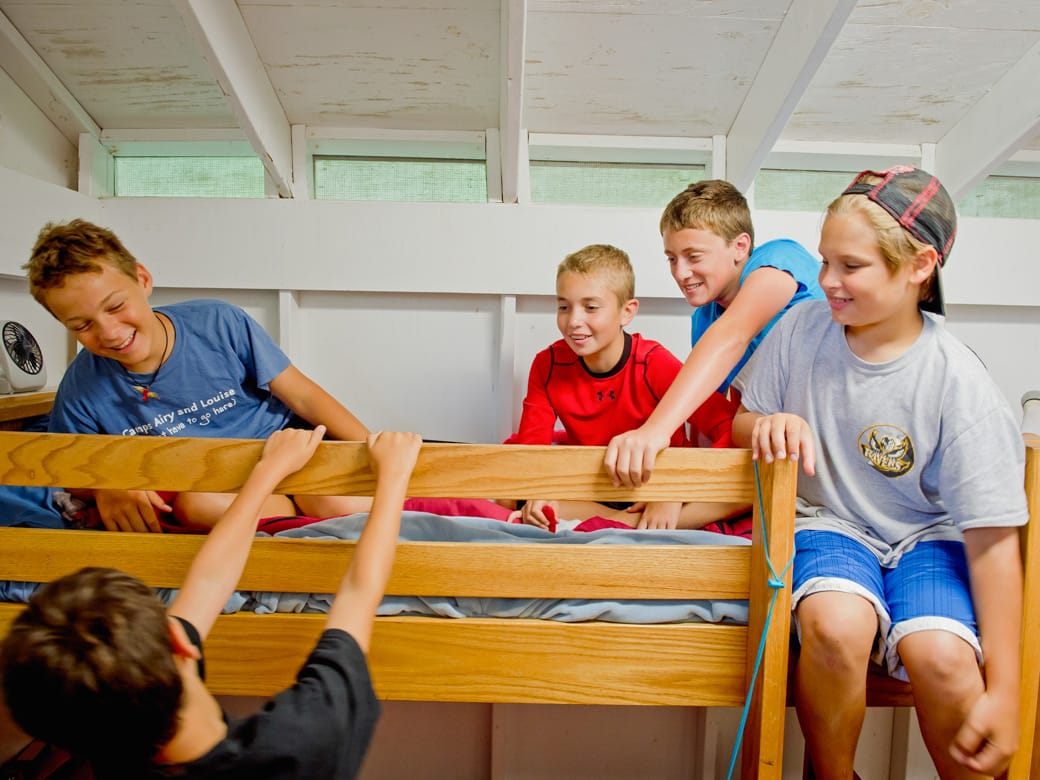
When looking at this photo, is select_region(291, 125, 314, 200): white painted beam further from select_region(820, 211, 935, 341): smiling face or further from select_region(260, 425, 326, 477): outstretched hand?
select_region(820, 211, 935, 341): smiling face

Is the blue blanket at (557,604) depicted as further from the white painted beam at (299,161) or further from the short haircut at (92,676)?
the white painted beam at (299,161)

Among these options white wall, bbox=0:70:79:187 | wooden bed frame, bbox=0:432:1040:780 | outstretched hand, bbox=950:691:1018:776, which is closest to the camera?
outstretched hand, bbox=950:691:1018:776

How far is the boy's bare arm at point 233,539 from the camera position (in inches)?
33.2

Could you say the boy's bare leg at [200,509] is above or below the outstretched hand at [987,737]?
above

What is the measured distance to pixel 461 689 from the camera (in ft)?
3.32

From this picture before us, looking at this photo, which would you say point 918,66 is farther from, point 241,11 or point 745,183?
point 241,11

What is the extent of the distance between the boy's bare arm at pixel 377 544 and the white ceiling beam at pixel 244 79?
96 cm

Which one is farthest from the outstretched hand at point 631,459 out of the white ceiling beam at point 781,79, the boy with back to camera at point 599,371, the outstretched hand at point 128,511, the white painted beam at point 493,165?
the white painted beam at point 493,165

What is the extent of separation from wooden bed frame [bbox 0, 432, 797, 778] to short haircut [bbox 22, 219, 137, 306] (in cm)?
33

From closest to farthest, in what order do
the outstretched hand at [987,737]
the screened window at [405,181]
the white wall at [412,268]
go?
1. the outstretched hand at [987,737]
2. the white wall at [412,268]
3. the screened window at [405,181]

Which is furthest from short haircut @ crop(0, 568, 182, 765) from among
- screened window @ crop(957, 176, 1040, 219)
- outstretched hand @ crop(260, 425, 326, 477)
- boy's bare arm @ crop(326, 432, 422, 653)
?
screened window @ crop(957, 176, 1040, 219)

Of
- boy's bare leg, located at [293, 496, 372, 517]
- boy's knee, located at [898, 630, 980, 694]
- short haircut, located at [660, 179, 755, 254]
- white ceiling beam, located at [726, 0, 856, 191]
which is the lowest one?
boy's knee, located at [898, 630, 980, 694]

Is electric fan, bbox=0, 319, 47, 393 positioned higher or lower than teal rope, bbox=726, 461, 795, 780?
higher

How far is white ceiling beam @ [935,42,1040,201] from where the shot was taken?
1.60 m
